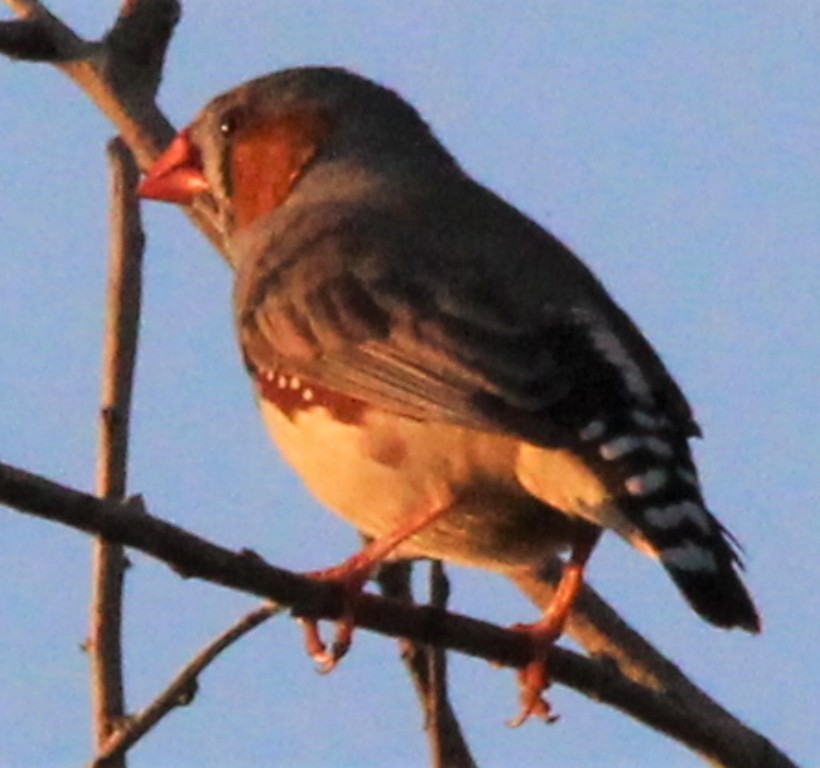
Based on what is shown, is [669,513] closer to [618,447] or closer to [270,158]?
[618,447]

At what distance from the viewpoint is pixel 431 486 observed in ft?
16.2

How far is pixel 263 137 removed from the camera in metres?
6.85

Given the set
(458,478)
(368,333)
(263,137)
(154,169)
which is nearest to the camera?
(458,478)

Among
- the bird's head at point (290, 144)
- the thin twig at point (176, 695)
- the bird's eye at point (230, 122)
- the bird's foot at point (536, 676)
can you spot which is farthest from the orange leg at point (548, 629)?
the bird's eye at point (230, 122)

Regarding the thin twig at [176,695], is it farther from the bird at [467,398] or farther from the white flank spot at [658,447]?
the white flank spot at [658,447]

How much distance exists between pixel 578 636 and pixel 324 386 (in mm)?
822

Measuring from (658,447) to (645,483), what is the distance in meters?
0.17

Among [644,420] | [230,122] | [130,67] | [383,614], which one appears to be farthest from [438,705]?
[230,122]

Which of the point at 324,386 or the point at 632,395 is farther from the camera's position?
the point at 324,386

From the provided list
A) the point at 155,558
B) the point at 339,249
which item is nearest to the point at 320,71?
the point at 339,249

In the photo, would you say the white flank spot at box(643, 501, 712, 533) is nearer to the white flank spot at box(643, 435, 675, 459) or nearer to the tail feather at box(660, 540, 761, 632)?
the tail feather at box(660, 540, 761, 632)

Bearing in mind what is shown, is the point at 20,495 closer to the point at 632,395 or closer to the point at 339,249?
the point at 632,395

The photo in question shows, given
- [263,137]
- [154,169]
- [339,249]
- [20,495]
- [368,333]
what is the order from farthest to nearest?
[263,137] < [154,169] < [339,249] < [368,333] < [20,495]

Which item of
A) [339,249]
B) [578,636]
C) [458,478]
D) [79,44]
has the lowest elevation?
[578,636]
